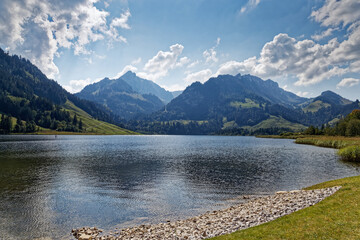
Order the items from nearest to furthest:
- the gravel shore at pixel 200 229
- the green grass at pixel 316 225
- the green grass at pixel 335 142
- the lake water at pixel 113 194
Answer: the green grass at pixel 316 225 < the gravel shore at pixel 200 229 < the lake water at pixel 113 194 < the green grass at pixel 335 142

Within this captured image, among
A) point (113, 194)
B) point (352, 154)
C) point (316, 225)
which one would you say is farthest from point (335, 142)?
point (316, 225)

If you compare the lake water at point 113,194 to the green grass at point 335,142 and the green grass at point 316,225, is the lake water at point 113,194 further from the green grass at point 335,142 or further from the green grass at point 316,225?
the green grass at point 335,142

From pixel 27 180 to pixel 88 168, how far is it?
18728 mm

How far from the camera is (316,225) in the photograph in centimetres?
1714

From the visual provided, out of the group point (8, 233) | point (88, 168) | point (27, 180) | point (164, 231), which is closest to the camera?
point (164, 231)

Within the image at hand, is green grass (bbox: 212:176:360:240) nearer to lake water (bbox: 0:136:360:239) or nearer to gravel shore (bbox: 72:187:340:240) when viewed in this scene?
gravel shore (bbox: 72:187:340:240)

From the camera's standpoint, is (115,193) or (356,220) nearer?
(356,220)

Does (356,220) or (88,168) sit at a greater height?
(356,220)

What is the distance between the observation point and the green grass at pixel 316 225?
15.8 metres

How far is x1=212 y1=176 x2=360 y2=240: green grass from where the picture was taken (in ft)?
51.8

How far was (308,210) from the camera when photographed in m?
20.9

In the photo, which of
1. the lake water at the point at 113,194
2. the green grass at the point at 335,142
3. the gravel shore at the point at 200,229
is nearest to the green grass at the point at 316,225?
the gravel shore at the point at 200,229

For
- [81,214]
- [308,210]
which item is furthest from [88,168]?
[308,210]

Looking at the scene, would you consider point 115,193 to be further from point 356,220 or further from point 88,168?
point 356,220
